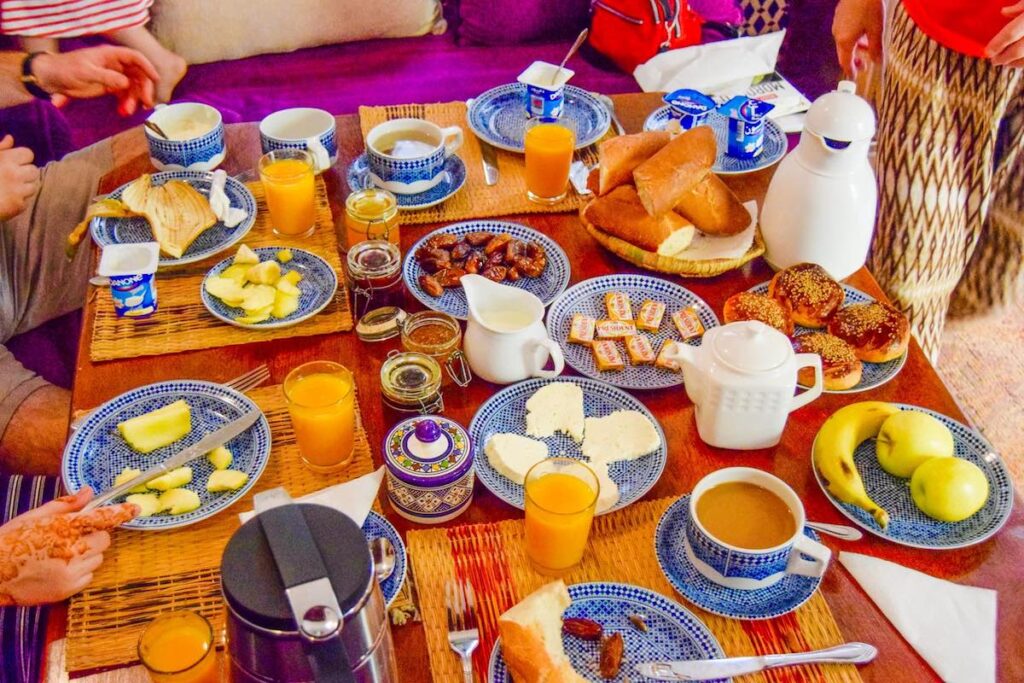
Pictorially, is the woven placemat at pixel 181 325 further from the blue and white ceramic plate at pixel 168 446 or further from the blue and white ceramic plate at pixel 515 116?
the blue and white ceramic plate at pixel 515 116

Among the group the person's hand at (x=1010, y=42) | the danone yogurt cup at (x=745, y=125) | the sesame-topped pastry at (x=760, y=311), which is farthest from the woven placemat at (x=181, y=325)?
the person's hand at (x=1010, y=42)

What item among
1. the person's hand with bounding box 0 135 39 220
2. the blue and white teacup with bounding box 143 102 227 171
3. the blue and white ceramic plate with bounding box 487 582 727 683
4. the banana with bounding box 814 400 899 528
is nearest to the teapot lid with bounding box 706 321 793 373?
the banana with bounding box 814 400 899 528

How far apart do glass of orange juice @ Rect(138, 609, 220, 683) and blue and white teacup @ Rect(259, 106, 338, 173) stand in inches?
41.6

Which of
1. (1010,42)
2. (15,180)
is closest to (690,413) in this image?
(1010,42)

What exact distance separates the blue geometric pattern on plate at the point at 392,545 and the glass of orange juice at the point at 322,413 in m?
0.13

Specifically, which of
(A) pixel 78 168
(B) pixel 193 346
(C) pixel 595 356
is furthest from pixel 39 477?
(C) pixel 595 356

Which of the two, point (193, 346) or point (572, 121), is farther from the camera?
point (572, 121)

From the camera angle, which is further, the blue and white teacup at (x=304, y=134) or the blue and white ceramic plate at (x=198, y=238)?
the blue and white teacup at (x=304, y=134)

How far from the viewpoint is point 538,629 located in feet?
3.15

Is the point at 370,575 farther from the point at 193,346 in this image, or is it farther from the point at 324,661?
the point at 193,346

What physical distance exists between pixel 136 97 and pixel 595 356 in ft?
4.86

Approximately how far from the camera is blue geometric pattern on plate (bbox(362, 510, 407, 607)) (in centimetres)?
104

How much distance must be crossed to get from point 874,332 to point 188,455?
1.04 metres

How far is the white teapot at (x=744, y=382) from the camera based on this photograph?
1201 mm
